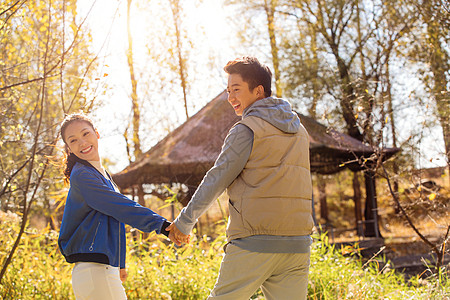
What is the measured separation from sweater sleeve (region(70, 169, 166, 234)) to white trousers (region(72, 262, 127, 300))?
0.27 m

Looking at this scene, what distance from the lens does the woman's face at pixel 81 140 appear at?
2.82 meters

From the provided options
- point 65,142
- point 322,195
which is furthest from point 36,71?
point 322,195

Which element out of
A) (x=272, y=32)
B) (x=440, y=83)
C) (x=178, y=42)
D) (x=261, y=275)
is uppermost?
(x=272, y=32)

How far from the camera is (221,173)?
2377mm

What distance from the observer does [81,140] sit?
2822mm

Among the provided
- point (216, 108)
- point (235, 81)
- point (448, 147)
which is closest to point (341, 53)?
point (216, 108)

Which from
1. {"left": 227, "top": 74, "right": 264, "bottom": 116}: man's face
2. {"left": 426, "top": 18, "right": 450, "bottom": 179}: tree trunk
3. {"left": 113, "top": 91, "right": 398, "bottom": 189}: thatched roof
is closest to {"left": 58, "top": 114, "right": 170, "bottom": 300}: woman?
{"left": 227, "top": 74, "right": 264, "bottom": 116}: man's face

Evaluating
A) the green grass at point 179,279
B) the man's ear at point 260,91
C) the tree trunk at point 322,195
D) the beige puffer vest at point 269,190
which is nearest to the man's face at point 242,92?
the man's ear at point 260,91

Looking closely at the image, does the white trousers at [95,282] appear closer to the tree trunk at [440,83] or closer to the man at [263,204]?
the man at [263,204]

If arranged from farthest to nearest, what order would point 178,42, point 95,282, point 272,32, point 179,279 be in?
point 272,32, point 178,42, point 179,279, point 95,282

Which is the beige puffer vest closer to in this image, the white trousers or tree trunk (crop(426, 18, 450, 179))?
the white trousers

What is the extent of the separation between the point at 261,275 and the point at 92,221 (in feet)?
3.05

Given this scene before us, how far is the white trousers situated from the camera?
2512 millimetres

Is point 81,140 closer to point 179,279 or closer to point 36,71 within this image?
point 179,279
